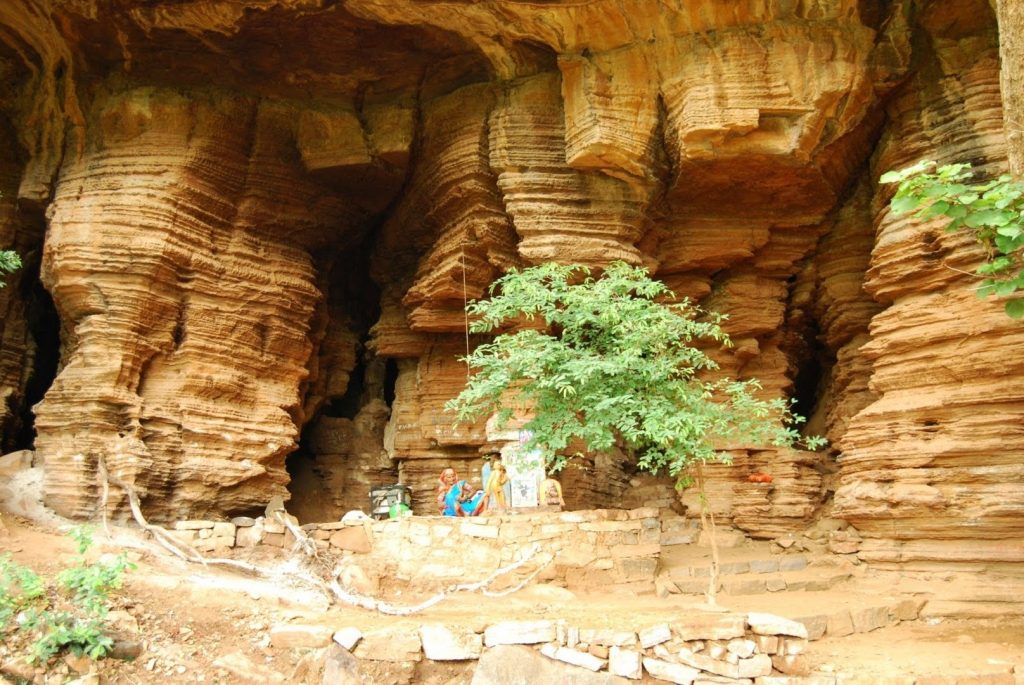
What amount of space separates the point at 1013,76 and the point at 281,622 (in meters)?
8.29

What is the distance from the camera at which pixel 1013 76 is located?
6461 millimetres

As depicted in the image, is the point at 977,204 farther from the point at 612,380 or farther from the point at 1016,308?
the point at 612,380

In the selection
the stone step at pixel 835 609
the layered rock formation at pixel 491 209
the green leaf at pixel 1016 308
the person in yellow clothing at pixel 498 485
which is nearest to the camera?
the green leaf at pixel 1016 308

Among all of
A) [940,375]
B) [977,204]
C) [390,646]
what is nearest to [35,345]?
[390,646]

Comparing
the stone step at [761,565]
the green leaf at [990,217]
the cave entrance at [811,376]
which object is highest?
the cave entrance at [811,376]

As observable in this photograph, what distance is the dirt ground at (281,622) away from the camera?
21.9 ft

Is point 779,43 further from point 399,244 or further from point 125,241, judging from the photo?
point 125,241

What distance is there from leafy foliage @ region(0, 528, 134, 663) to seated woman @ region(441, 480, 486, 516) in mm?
5305

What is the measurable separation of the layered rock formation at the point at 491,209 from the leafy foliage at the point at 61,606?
→ 3.91m

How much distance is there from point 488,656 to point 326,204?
974cm

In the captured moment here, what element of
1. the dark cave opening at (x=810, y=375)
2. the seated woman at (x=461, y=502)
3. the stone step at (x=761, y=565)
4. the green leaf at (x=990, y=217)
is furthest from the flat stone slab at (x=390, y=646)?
the dark cave opening at (x=810, y=375)

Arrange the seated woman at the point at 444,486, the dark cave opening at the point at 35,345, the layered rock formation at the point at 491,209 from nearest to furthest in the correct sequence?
the layered rock formation at the point at 491,209, the seated woman at the point at 444,486, the dark cave opening at the point at 35,345

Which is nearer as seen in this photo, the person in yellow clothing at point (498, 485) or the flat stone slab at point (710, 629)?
the flat stone slab at point (710, 629)

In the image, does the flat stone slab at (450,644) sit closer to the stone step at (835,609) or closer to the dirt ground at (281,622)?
the dirt ground at (281,622)
